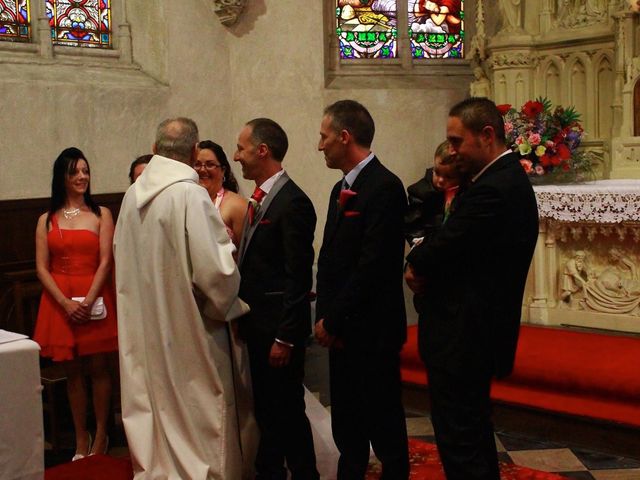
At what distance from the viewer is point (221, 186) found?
16.2ft

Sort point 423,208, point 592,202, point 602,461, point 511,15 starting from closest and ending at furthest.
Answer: point 602,461 → point 592,202 → point 423,208 → point 511,15

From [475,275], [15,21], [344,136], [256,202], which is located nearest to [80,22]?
[15,21]

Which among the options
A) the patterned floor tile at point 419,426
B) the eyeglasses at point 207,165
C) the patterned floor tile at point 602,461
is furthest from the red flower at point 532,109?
the eyeglasses at point 207,165

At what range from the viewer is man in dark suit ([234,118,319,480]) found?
154 inches

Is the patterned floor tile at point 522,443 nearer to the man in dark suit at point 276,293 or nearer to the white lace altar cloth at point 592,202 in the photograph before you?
the man in dark suit at point 276,293

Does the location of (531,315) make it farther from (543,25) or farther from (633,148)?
(543,25)

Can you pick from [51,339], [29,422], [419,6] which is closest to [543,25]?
[419,6]

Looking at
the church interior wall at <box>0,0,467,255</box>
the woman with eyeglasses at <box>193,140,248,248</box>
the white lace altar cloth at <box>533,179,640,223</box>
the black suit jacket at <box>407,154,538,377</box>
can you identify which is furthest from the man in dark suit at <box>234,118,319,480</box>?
the church interior wall at <box>0,0,467,255</box>

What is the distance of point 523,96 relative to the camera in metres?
7.97

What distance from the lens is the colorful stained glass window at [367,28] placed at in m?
8.80

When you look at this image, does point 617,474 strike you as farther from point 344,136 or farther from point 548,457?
point 344,136

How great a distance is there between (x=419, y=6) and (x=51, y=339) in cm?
529

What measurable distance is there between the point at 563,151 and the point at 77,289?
373 cm

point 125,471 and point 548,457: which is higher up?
point 125,471
